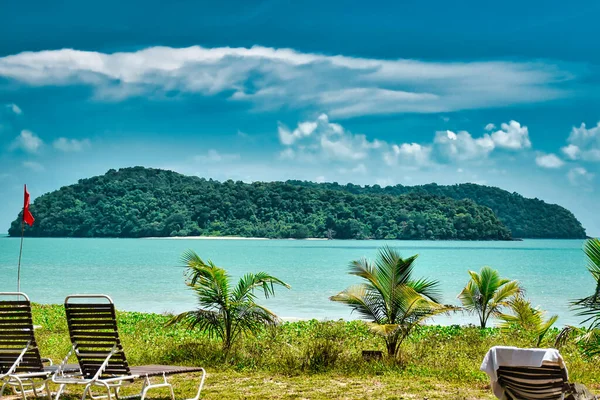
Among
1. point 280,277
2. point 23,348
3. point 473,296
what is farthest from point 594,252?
point 280,277

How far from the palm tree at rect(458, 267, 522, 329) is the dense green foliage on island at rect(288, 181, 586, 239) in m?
96.7

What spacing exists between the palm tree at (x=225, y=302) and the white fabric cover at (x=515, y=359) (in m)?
4.77

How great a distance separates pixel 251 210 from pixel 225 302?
98.7 meters

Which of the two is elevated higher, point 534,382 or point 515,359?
point 515,359

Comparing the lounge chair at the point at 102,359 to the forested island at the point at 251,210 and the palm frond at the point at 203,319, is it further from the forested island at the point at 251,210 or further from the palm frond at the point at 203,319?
the forested island at the point at 251,210

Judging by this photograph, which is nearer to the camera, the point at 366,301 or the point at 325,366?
the point at 325,366

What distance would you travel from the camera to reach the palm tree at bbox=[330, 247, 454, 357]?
35.6 feet

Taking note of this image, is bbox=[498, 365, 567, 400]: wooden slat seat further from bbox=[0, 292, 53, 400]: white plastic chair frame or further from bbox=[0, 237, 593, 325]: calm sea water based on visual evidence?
bbox=[0, 237, 593, 325]: calm sea water

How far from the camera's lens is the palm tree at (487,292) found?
56.9ft

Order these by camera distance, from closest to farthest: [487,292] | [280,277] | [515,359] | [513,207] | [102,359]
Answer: [515,359], [102,359], [487,292], [280,277], [513,207]

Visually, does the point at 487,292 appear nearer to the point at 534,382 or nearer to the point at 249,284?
the point at 249,284

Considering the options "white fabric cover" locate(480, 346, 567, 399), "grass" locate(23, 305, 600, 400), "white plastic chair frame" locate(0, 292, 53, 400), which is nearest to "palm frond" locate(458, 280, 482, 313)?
"grass" locate(23, 305, 600, 400)

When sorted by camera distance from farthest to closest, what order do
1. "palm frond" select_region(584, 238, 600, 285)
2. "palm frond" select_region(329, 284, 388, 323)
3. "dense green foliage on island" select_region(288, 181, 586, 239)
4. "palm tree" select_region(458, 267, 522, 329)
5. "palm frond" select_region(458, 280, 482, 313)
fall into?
"dense green foliage on island" select_region(288, 181, 586, 239)
"palm frond" select_region(458, 280, 482, 313)
"palm tree" select_region(458, 267, 522, 329)
"palm frond" select_region(329, 284, 388, 323)
"palm frond" select_region(584, 238, 600, 285)

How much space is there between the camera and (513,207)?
119875 mm
